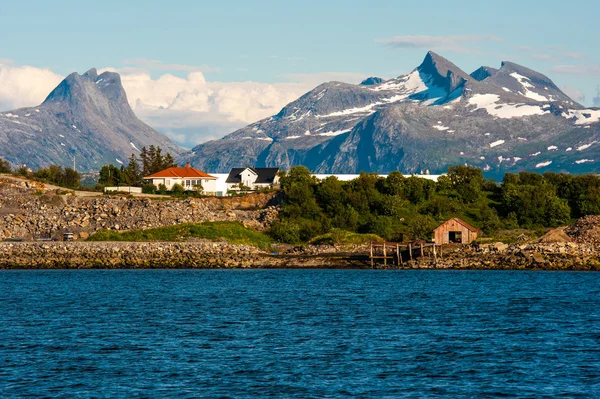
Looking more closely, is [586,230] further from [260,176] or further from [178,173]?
[260,176]

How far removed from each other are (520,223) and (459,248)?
17.7 meters

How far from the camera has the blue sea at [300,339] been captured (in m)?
30.9

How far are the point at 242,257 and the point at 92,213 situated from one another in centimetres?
1990

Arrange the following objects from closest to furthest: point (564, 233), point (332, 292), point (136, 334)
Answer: point (136, 334) < point (332, 292) < point (564, 233)

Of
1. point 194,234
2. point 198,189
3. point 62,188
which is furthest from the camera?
point 198,189

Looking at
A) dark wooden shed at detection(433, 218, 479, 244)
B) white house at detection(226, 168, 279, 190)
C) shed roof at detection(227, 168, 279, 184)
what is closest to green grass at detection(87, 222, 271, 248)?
dark wooden shed at detection(433, 218, 479, 244)

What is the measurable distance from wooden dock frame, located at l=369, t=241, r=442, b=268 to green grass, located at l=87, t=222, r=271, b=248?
12182 mm

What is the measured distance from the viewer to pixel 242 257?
8744cm

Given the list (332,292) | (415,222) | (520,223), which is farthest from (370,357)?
(520,223)

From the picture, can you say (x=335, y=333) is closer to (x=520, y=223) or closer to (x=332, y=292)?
(x=332, y=292)

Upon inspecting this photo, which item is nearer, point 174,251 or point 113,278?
point 113,278

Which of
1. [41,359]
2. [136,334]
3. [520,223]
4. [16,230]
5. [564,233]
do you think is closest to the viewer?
[41,359]

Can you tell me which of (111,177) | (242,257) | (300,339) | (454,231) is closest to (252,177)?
(111,177)

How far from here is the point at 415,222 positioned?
320 feet
